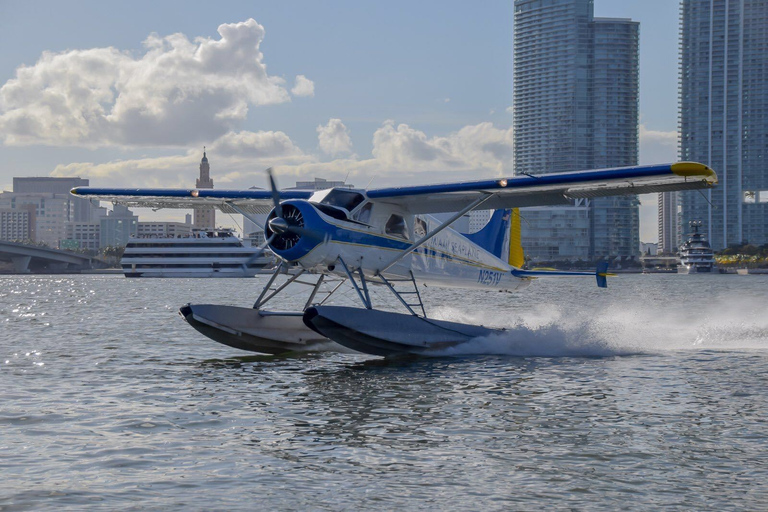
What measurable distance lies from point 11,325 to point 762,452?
22.2 metres

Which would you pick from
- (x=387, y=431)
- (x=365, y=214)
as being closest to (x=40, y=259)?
(x=365, y=214)

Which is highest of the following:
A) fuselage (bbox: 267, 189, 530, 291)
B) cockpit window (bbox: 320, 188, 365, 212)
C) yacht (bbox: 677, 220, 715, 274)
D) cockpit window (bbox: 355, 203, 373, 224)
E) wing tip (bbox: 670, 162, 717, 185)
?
wing tip (bbox: 670, 162, 717, 185)

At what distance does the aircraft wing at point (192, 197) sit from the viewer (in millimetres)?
17203

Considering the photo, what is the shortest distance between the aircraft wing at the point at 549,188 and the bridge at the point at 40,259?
109 m

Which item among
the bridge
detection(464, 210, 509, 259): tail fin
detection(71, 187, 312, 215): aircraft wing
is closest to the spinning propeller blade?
detection(71, 187, 312, 215): aircraft wing

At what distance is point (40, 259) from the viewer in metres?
128

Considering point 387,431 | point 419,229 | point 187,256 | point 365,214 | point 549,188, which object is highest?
point 549,188

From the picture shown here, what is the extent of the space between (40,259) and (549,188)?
125811 mm

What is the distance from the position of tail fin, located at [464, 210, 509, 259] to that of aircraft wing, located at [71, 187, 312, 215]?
15.5ft

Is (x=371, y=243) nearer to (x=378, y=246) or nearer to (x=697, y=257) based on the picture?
(x=378, y=246)

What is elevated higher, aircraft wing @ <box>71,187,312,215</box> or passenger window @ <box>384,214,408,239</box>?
aircraft wing @ <box>71,187,312,215</box>

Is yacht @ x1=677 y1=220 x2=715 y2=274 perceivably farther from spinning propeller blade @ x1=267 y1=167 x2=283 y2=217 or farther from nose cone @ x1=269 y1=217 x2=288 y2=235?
nose cone @ x1=269 y1=217 x2=288 y2=235

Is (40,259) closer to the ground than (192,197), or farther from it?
closer to the ground

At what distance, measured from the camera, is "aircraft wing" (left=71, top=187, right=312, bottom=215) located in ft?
56.4
